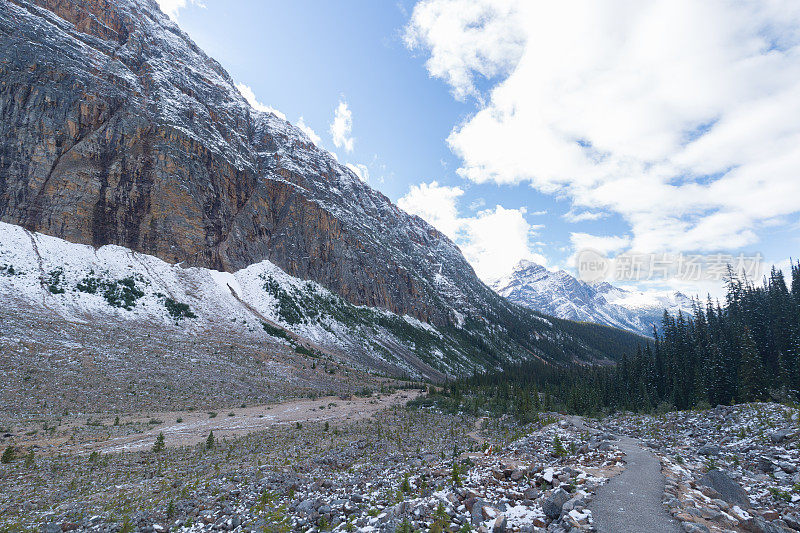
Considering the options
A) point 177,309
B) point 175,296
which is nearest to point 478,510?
point 177,309

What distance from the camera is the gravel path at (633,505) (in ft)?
28.7

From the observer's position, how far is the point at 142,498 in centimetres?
1363

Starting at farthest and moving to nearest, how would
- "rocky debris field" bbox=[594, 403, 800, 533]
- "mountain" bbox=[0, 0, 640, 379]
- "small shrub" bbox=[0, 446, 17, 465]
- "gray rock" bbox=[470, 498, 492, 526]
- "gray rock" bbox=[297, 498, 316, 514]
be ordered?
"mountain" bbox=[0, 0, 640, 379], "small shrub" bbox=[0, 446, 17, 465], "gray rock" bbox=[297, 498, 316, 514], "gray rock" bbox=[470, 498, 492, 526], "rocky debris field" bbox=[594, 403, 800, 533]

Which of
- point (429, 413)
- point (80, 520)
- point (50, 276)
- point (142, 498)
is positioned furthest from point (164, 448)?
point (50, 276)

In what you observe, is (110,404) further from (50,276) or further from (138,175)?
(138,175)

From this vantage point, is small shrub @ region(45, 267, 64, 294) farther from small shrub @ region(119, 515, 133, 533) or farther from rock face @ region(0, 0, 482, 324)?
small shrub @ region(119, 515, 133, 533)

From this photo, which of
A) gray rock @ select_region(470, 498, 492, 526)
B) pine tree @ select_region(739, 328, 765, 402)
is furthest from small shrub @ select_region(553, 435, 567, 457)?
pine tree @ select_region(739, 328, 765, 402)

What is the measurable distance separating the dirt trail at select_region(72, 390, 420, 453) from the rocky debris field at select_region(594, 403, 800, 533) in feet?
94.4

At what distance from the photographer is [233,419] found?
33.8 meters

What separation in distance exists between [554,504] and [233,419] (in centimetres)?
3333

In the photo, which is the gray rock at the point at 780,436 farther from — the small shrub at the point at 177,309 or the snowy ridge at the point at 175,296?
the small shrub at the point at 177,309

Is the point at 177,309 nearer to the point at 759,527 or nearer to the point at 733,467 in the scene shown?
the point at 733,467

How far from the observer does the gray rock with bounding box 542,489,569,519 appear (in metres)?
9.71

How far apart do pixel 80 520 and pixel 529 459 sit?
19561 millimetres
